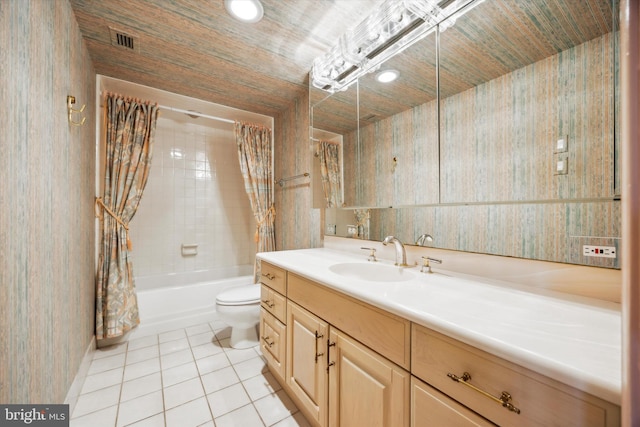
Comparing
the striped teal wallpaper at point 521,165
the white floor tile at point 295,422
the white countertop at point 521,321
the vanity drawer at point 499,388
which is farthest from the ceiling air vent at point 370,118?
the white floor tile at point 295,422

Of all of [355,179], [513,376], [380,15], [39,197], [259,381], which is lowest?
[259,381]

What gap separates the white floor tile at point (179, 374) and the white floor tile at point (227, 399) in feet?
0.92

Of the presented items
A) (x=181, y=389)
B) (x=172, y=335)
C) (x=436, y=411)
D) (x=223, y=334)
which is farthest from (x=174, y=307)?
(x=436, y=411)

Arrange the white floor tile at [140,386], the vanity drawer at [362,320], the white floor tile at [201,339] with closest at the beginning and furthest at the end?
the vanity drawer at [362,320]
the white floor tile at [140,386]
the white floor tile at [201,339]

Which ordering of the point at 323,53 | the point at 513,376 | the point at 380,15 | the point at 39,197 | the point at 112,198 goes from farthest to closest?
the point at 112,198 → the point at 323,53 → the point at 380,15 → the point at 39,197 → the point at 513,376

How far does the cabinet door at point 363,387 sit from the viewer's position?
76cm

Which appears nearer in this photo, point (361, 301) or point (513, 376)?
point (513, 376)

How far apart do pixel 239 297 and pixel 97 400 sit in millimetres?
929

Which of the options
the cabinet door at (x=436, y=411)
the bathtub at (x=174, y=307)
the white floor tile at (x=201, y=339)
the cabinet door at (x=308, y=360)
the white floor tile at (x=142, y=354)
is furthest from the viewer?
the bathtub at (x=174, y=307)

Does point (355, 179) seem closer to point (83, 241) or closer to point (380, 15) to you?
point (380, 15)

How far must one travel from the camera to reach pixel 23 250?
33.9 inches

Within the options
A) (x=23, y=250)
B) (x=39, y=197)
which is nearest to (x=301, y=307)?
(x=23, y=250)

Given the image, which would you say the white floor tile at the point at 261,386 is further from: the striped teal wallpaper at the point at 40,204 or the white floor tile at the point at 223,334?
the striped teal wallpaper at the point at 40,204

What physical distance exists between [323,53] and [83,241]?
6.78ft
